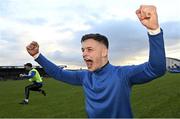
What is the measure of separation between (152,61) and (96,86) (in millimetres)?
906

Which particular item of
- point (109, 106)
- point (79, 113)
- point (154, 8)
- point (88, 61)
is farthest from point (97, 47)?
point (79, 113)

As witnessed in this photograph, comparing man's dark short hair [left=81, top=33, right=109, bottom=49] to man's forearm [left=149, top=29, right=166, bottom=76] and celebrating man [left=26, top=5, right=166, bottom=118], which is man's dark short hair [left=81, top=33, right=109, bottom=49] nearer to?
celebrating man [left=26, top=5, right=166, bottom=118]

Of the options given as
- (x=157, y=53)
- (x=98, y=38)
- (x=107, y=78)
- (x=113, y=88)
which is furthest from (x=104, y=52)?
(x=157, y=53)

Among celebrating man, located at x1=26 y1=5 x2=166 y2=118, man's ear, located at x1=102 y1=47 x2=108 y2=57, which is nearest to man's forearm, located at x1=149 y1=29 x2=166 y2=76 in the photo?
celebrating man, located at x1=26 y1=5 x2=166 y2=118

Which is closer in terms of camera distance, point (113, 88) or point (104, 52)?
point (113, 88)

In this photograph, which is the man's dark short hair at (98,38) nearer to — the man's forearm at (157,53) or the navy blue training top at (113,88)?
the navy blue training top at (113,88)

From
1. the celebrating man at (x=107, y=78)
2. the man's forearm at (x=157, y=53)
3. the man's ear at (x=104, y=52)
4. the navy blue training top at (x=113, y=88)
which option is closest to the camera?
the man's forearm at (x=157, y=53)

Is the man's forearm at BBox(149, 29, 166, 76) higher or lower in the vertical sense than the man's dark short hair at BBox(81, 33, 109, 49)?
lower

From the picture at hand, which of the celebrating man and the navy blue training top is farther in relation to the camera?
the navy blue training top

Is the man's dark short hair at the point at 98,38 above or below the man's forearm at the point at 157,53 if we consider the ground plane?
above

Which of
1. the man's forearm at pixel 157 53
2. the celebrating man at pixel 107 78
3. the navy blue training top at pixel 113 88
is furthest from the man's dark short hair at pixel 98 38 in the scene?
the man's forearm at pixel 157 53

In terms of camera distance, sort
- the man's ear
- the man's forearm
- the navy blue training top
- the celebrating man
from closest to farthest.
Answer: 1. the man's forearm
2. the celebrating man
3. the navy blue training top
4. the man's ear

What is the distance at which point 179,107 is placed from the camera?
691 inches

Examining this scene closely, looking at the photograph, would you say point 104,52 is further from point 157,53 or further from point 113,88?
point 157,53
